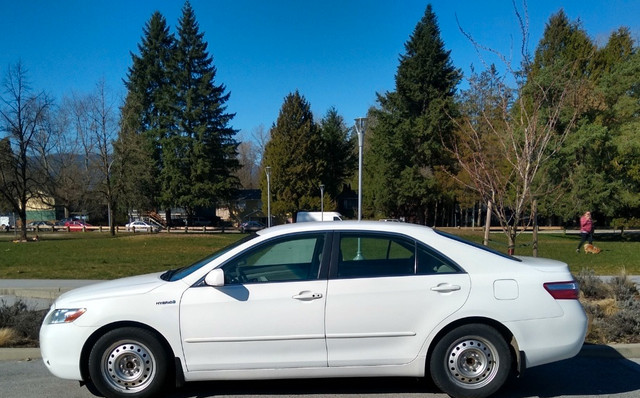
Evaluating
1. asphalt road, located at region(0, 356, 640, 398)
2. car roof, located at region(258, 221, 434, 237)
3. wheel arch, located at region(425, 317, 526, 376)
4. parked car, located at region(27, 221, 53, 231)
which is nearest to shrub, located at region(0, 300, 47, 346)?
asphalt road, located at region(0, 356, 640, 398)

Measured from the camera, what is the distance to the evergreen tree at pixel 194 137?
5022 cm

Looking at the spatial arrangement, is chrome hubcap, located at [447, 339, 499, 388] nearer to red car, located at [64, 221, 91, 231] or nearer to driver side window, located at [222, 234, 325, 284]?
driver side window, located at [222, 234, 325, 284]

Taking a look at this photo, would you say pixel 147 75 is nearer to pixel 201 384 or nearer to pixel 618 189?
pixel 618 189

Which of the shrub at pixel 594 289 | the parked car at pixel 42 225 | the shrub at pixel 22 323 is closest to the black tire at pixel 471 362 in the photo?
the shrub at pixel 594 289

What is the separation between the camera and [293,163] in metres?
54.0

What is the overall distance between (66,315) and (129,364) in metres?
0.71

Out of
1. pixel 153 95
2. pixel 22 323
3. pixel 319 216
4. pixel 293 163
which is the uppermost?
pixel 153 95

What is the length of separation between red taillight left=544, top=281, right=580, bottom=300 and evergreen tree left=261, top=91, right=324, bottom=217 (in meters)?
49.0

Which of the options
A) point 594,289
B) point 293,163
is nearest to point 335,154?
point 293,163

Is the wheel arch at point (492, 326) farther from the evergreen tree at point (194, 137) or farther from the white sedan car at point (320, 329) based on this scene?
the evergreen tree at point (194, 137)

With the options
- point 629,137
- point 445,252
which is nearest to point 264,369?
point 445,252

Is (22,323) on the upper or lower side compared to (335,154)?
lower

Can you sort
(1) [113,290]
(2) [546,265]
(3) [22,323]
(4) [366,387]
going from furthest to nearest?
1. (3) [22,323]
2. (4) [366,387]
3. (2) [546,265]
4. (1) [113,290]

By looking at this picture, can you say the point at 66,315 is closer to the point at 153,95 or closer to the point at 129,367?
the point at 129,367
